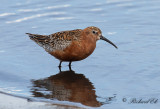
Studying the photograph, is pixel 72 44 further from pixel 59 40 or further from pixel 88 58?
pixel 88 58

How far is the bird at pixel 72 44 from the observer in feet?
41.7

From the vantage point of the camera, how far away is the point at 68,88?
448 inches

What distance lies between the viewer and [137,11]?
59.9 feet

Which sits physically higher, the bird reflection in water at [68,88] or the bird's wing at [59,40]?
the bird's wing at [59,40]

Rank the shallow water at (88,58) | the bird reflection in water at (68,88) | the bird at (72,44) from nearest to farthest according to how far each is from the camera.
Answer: the bird reflection in water at (68,88) < the shallow water at (88,58) < the bird at (72,44)

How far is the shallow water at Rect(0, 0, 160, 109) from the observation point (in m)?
10.9

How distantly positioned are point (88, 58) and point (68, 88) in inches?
108

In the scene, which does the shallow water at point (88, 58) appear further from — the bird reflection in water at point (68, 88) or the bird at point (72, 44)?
the bird at point (72, 44)

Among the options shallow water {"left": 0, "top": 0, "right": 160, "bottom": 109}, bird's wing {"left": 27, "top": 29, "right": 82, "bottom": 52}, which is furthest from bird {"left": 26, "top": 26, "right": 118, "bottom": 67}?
shallow water {"left": 0, "top": 0, "right": 160, "bottom": 109}

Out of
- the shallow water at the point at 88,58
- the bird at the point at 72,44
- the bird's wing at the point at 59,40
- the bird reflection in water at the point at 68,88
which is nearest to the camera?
the bird reflection in water at the point at 68,88

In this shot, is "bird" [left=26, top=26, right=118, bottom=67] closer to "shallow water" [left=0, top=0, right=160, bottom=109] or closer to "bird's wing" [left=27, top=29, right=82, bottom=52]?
"bird's wing" [left=27, top=29, right=82, bottom=52]

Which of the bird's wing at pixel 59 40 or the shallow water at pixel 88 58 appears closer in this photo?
the shallow water at pixel 88 58

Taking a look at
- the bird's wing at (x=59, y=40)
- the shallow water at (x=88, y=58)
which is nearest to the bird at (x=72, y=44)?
the bird's wing at (x=59, y=40)

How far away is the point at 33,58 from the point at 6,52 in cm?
111
